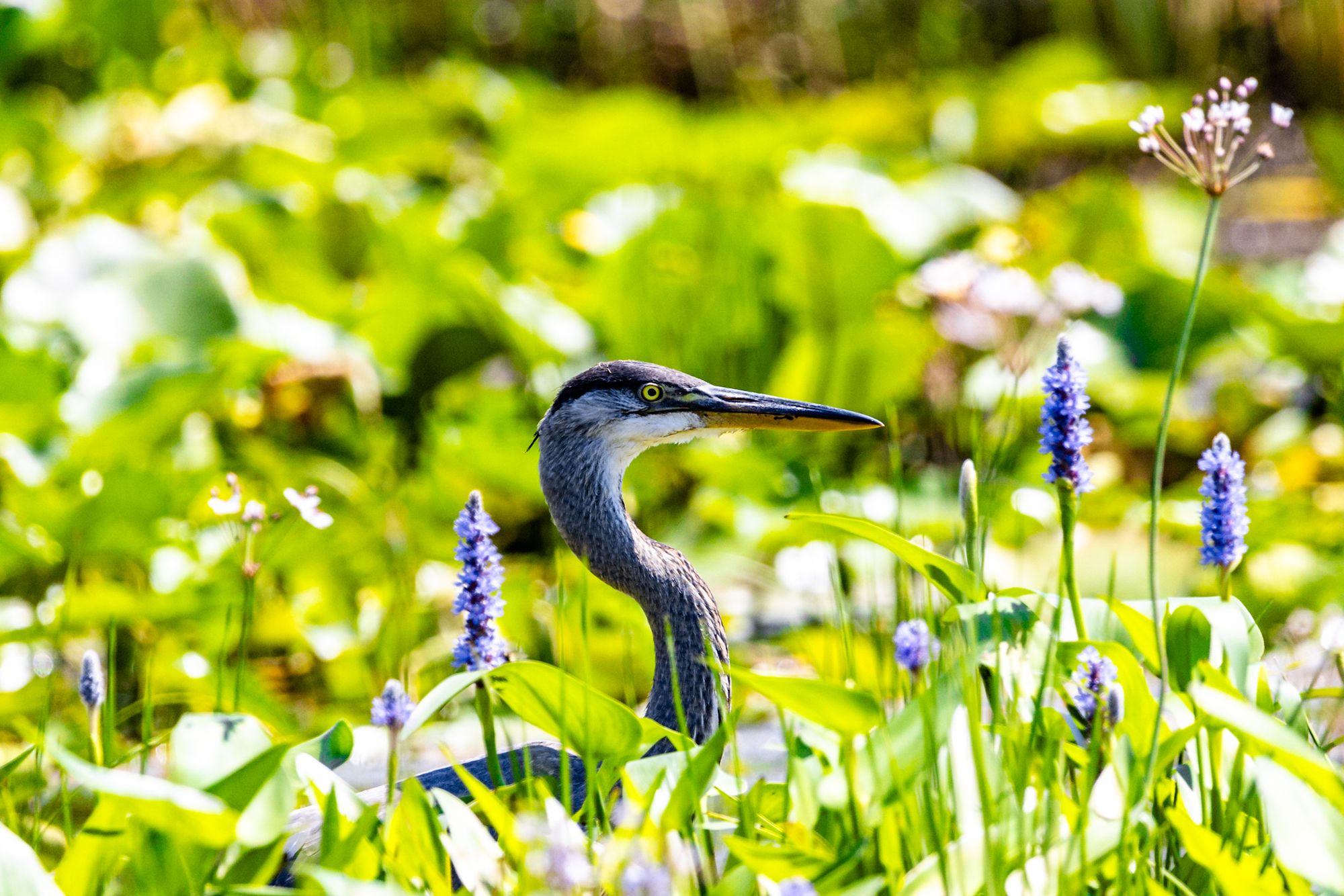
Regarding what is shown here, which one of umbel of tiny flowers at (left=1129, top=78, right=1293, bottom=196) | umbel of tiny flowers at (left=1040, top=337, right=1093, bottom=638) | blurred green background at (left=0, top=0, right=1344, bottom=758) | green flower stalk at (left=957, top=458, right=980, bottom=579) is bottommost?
blurred green background at (left=0, top=0, right=1344, bottom=758)

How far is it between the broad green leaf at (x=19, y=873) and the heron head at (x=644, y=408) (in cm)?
89

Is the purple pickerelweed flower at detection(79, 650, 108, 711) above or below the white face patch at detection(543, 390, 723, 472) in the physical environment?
below

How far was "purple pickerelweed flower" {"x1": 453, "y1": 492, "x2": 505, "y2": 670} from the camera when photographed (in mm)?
1402

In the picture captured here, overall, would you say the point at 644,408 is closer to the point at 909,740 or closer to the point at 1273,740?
the point at 909,740

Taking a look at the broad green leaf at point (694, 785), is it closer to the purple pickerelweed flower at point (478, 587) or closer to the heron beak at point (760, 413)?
the purple pickerelweed flower at point (478, 587)

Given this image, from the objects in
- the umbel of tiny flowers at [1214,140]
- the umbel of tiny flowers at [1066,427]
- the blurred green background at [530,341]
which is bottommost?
the blurred green background at [530,341]

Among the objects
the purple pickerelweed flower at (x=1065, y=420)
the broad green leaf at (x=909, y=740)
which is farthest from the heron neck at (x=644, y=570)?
the purple pickerelweed flower at (x=1065, y=420)

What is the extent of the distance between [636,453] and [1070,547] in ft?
2.52

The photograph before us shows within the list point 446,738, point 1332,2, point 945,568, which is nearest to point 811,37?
point 1332,2

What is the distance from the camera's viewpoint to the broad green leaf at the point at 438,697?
1.28 metres

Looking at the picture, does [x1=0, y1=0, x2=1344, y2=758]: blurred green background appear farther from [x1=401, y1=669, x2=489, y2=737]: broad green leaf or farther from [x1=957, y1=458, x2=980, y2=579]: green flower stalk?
[x1=401, y1=669, x2=489, y2=737]: broad green leaf

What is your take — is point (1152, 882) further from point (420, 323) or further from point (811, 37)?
point (811, 37)

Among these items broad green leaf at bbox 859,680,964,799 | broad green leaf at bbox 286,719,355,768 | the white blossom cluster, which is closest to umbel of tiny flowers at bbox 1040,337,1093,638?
broad green leaf at bbox 859,680,964,799

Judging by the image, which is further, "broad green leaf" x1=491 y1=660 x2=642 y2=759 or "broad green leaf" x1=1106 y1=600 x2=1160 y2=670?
"broad green leaf" x1=1106 y1=600 x2=1160 y2=670
